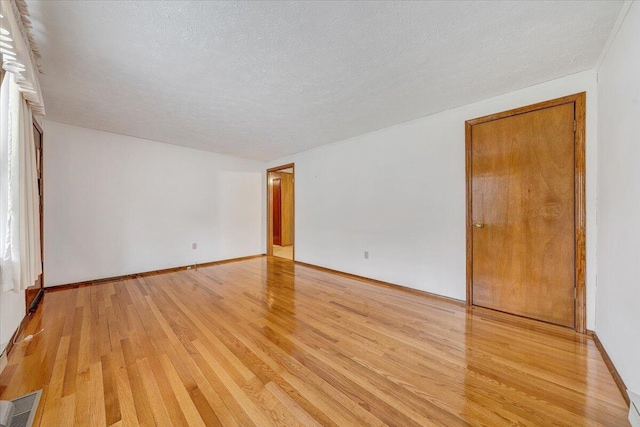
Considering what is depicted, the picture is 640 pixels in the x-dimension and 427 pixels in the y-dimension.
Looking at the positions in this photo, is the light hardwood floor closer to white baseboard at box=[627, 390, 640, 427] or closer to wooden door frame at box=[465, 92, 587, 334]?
white baseboard at box=[627, 390, 640, 427]

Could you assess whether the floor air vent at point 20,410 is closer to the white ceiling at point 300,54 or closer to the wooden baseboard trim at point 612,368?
the white ceiling at point 300,54

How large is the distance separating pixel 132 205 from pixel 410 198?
432 centimetres

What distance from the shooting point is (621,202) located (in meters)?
1.55

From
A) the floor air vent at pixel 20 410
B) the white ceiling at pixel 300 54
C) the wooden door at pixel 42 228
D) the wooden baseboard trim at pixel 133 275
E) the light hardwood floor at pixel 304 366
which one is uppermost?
the white ceiling at pixel 300 54

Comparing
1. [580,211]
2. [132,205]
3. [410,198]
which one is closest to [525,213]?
[580,211]

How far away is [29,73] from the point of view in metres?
1.61

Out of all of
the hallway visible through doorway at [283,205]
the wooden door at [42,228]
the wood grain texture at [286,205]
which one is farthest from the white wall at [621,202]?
the wood grain texture at [286,205]

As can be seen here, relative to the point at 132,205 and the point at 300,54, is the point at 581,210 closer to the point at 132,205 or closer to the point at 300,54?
the point at 300,54

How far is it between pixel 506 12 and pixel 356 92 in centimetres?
122

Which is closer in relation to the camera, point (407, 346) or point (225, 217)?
point (407, 346)

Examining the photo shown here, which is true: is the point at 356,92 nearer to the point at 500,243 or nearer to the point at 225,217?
the point at 500,243

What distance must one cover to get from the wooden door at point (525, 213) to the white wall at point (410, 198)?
0.38ft

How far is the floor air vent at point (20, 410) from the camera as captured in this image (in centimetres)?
120

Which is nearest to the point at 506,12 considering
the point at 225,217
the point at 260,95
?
the point at 260,95
